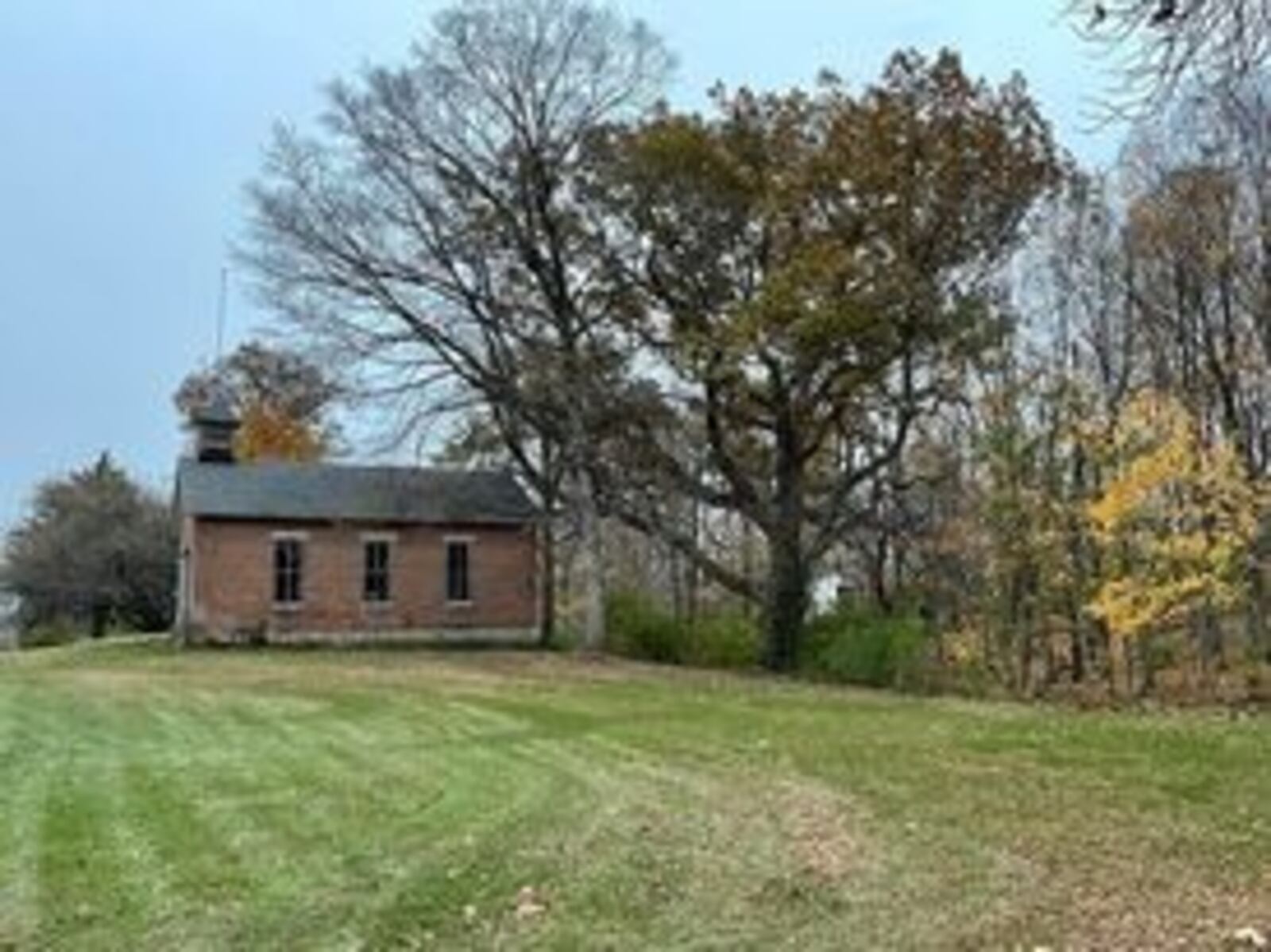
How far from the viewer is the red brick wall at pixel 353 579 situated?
4531 centimetres

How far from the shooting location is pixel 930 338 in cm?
3825

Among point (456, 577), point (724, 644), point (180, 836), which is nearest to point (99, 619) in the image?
point (456, 577)

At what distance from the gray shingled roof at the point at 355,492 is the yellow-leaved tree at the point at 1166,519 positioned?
19.3 meters

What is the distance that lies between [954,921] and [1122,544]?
84.1 feet

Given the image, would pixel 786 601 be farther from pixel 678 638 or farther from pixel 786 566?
pixel 678 638

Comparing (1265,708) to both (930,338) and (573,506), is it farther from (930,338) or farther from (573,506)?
(573,506)

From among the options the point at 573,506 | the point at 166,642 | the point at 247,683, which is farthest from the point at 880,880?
the point at 166,642

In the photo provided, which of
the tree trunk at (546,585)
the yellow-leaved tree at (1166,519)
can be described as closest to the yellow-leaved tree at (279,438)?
the tree trunk at (546,585)

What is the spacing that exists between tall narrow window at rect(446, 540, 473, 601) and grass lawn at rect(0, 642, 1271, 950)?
25341 millimetres

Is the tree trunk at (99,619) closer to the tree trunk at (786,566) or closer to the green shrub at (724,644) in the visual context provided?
the green shrub at (724,644)

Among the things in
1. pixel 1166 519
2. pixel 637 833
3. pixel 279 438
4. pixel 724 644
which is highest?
pixel 279 438

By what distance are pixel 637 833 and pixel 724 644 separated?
31.9 metres

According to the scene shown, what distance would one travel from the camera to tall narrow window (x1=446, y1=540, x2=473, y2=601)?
47.8 meters

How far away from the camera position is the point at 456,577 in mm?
47938
